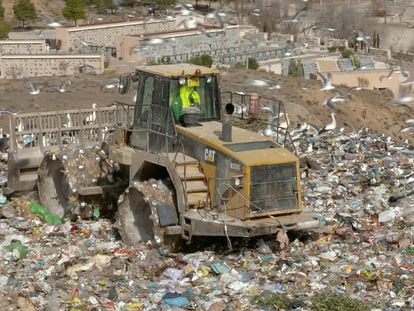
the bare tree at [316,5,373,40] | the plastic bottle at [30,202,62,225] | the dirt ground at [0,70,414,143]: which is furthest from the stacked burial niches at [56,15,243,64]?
the plastic bottle at [30,202,62,225]

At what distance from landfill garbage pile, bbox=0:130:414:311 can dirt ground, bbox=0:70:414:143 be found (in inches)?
412

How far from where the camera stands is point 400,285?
912 centimetres

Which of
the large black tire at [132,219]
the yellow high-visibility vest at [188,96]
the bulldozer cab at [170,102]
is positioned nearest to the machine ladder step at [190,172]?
the bulldozer cab at [170,102]

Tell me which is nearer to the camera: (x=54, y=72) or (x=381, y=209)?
(x=381, y=209)

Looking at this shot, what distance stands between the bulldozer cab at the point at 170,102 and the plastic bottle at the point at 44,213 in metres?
1.55

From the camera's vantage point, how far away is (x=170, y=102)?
10453mm

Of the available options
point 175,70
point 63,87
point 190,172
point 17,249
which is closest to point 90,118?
point 175,70

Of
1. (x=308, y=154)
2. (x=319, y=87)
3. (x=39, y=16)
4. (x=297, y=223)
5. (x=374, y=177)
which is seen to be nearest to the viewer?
(x=297, y=223)

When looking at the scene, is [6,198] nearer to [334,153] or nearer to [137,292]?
[137,292]

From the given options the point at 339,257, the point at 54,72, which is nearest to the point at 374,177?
the point at 339,257

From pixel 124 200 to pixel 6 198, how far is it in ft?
8.06

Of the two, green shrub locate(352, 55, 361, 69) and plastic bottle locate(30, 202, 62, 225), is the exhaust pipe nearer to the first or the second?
plastic bottle locate(30, 202, 62, 225)

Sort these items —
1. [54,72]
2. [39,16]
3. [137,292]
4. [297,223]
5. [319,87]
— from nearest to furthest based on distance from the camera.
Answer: [137,292] → [297,223] → [319,87] → [54,72] → [39,16]

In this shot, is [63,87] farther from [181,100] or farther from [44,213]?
[181,100]
